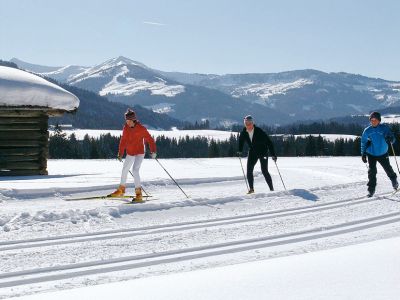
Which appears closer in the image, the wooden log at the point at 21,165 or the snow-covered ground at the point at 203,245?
the snow-covered ground at the point at 203,245

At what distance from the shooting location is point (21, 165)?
16359 millimetres

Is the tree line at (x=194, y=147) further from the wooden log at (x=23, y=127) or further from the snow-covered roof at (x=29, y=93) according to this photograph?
the wooden log at (x=23, y=127)

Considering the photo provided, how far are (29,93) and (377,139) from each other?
1065 centimetres

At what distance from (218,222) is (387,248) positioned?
3.26m

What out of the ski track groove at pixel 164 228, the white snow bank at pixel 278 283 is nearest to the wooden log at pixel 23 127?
the ski track groove at pixel 164 228

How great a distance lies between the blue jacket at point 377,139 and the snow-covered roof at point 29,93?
9936mm

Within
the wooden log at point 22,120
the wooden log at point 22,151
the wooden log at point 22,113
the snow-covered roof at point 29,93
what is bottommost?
the wooden log at point 22,151

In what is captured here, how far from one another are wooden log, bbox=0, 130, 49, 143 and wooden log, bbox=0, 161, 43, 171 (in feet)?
2.56

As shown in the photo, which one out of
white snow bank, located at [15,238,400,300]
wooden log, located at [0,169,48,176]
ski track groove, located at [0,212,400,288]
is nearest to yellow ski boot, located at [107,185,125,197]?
ski track groove, located at [0,212,400,288]

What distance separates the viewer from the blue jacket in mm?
11539

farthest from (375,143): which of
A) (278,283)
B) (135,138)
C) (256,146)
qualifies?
(278,283)

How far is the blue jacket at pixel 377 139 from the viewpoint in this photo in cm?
1154

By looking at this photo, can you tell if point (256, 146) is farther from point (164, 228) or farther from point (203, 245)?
point (203, 245)

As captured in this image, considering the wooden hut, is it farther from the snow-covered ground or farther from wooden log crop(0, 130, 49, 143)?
the snow-covered ground
